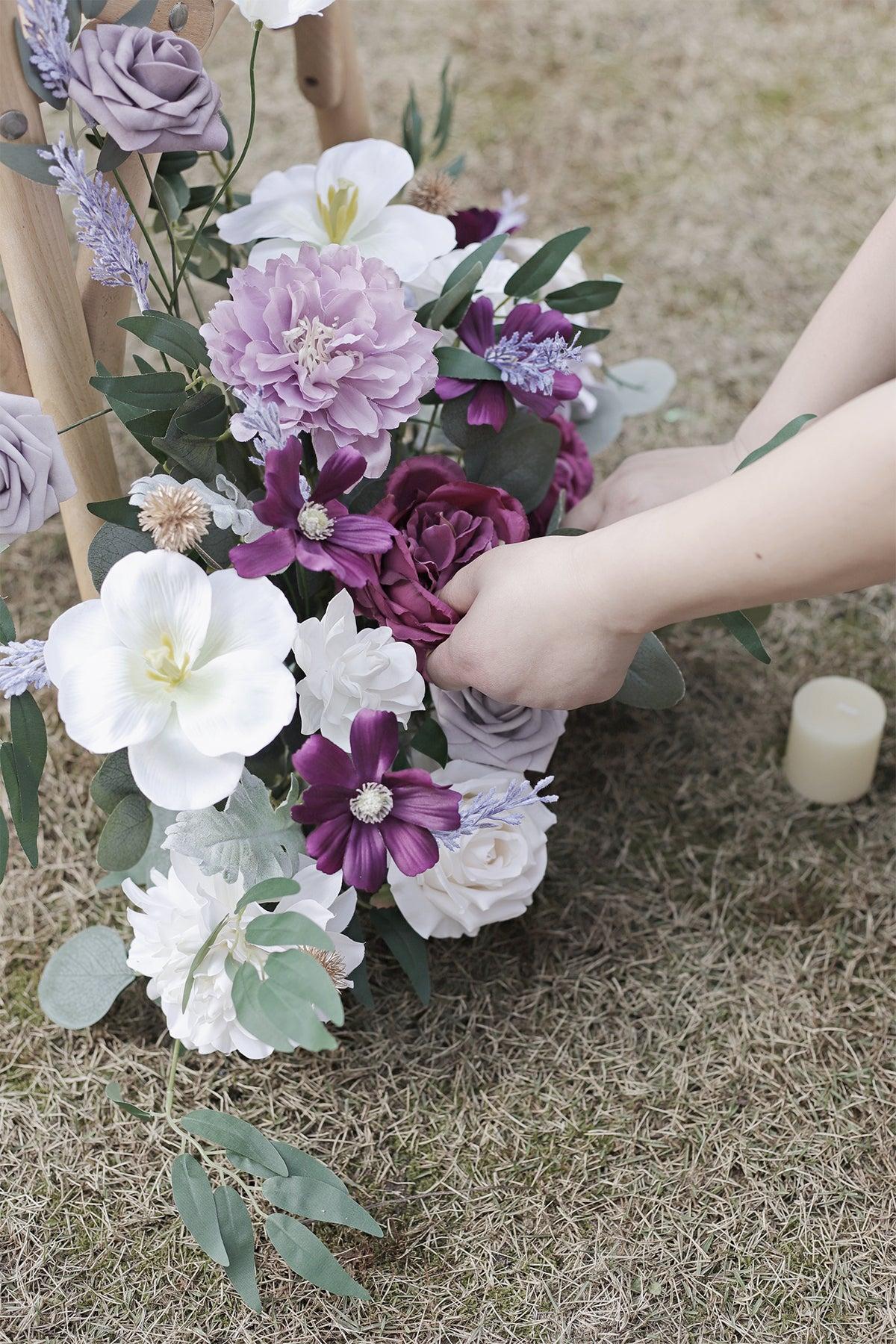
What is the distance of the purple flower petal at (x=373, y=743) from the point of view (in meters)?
0.81

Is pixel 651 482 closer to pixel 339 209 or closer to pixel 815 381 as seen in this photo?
pixel 815 381

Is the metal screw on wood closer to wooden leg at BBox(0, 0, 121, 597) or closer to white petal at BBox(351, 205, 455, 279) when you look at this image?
wooden leg at BBox(0, 0, 121, 597)

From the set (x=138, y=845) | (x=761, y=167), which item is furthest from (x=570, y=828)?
(x=761, y=167)

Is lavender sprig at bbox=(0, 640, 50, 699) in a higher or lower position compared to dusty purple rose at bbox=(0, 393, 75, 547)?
lower

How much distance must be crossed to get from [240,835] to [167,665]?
16 cm

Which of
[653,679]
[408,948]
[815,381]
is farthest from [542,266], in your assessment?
[408,948]

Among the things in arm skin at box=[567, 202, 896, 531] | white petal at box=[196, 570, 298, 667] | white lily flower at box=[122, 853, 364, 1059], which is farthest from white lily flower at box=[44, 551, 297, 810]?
arm skin at box=[567, 202, 896, 531]

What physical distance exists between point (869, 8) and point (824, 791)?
6.12 feet

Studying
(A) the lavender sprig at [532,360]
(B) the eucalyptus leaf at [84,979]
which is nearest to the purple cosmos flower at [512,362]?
(A) the lavender sprig at [532,360]

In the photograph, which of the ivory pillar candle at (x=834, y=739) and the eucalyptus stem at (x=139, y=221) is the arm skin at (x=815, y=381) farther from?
the eucalyptus stem at (x=139, y=221)

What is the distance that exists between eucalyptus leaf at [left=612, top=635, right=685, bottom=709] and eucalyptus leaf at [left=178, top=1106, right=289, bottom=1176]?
44 centimetres

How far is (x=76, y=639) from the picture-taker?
2.59 ft

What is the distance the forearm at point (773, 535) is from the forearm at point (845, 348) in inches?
14.7

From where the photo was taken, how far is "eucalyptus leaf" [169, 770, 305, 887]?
0.87 meters
